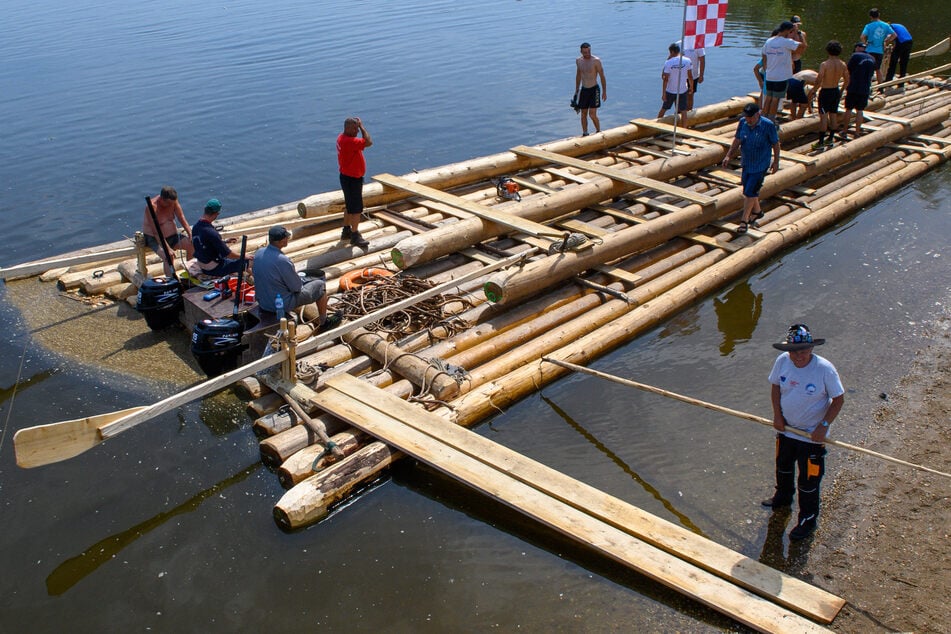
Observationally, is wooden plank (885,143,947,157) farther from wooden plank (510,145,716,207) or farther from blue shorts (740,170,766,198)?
wooden plank (510,145,716,207)

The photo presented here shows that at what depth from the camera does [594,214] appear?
1226 cm

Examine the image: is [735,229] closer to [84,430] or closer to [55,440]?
[84,430]

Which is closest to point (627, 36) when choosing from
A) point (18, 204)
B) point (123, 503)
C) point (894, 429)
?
point (18, 204)

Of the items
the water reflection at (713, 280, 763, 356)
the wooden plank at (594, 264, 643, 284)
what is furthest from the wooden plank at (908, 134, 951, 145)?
the wooden plank at (594, 264, 643, 284)

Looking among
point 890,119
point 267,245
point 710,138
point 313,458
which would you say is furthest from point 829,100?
point 313,458

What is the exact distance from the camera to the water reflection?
9.97m

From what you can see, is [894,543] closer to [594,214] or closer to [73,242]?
[594,214]

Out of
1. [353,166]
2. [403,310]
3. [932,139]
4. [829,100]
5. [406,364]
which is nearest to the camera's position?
[406,364]

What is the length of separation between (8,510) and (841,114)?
1630cm

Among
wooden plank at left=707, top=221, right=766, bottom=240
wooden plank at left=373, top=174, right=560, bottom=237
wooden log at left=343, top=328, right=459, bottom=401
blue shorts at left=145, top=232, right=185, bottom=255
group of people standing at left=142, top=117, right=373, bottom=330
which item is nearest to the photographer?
wooden log at left=343, top=328, right=459, bottom=401

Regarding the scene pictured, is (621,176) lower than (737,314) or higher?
higher

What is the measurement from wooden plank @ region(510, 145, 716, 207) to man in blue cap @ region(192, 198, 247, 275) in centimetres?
590

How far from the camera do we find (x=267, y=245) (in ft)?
27.0

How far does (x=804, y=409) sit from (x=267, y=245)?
565 cm
